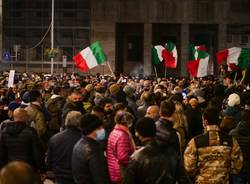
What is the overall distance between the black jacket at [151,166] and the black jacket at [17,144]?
266 cm

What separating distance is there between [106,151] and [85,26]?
49494mm

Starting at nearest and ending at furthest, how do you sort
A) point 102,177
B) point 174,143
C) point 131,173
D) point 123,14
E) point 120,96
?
point 131,173, point 102,177, point 174,143, point 120,96, point 123,14

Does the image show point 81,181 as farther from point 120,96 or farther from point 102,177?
point 120,96

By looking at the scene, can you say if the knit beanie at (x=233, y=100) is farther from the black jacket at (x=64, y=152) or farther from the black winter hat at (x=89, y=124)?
the black winter hat at (x=89, y=124)

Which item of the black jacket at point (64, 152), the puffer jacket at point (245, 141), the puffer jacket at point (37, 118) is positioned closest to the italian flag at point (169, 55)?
the puffer jacket at point (37, 118)

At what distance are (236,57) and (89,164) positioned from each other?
60.5 feet

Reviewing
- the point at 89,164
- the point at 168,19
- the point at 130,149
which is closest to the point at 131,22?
the point at 168,19

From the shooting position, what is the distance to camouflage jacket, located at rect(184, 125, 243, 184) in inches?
301

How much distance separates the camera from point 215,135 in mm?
7711

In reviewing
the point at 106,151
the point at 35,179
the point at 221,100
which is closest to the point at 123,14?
the point at 221,100

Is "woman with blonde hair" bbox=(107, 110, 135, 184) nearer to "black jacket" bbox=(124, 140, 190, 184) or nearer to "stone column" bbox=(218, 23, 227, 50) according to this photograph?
"black jacket" bbox=(124, 140, 190, 184)

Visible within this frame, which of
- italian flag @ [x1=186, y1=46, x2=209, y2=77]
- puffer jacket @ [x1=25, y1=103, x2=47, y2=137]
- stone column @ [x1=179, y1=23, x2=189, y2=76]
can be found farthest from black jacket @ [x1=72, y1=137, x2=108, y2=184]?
stone column @ [x1=179, y1=23, x2=189, y2=76]

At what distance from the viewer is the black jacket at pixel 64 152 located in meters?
8.39

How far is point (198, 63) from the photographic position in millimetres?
24422
